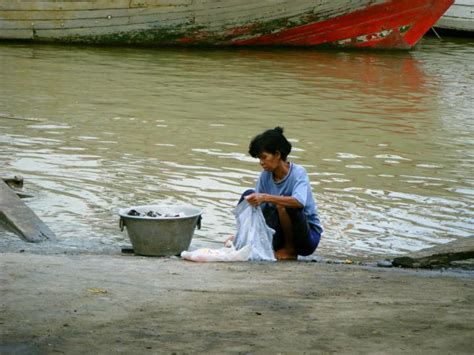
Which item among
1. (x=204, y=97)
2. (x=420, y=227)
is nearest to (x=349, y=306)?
(x=420, y=227)

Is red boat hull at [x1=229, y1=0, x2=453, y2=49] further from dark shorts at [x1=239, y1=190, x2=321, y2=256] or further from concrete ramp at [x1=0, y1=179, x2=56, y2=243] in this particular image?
dark shorts at [x1=239, y1=190, x2=321, y2=256]

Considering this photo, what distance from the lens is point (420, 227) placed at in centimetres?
745

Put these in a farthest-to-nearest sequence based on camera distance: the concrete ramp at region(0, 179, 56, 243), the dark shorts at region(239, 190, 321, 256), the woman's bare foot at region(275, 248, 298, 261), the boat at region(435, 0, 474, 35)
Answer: the boat at region(435, 0, 474, 35) < the concrete ramp at region(0, 179, 56, 243) < the woman's bare foot at region(275, 248, 298, 261) < the dark shorts at region(239, 190, 321, 256)

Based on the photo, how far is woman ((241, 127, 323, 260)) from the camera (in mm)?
5902

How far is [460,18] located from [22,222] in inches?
648

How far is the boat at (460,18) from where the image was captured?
21656mm

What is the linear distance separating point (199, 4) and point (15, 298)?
1383cm

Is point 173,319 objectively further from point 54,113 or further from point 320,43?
point 320,43

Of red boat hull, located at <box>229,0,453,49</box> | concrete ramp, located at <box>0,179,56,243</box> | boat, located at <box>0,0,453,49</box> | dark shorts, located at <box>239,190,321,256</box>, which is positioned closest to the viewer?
dark shorts, located at <box>239,190,321,256</box>

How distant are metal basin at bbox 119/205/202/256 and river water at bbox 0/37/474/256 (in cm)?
45

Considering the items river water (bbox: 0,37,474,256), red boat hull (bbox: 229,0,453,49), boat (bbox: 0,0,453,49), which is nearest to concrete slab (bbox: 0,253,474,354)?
river water (bbox: 0,37,474,256)

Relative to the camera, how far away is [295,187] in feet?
19.5

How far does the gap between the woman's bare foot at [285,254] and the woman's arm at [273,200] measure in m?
0.34

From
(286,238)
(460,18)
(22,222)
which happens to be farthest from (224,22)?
(286,238)
